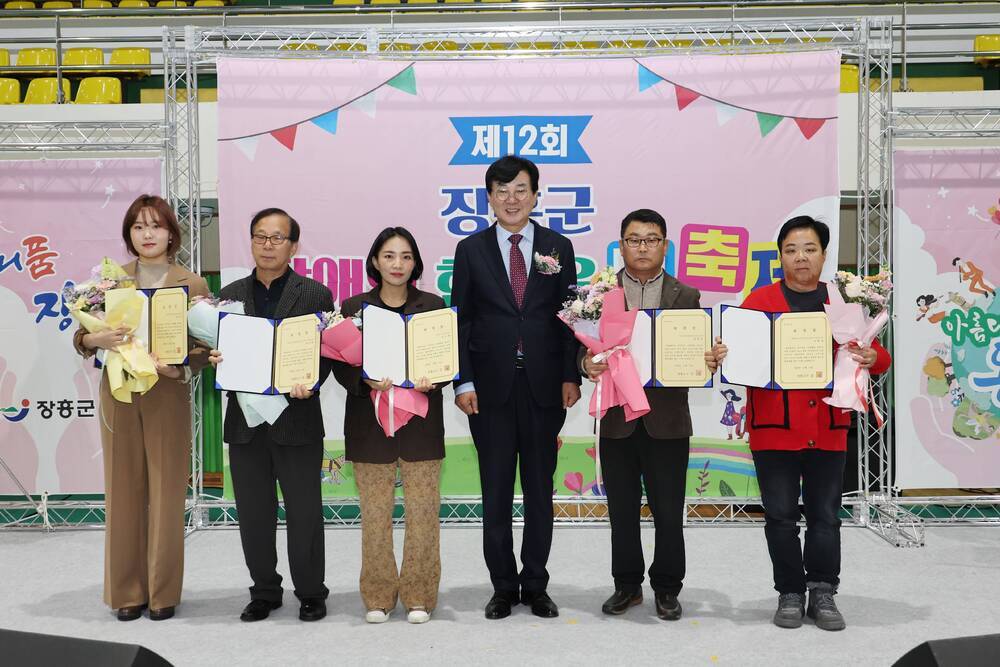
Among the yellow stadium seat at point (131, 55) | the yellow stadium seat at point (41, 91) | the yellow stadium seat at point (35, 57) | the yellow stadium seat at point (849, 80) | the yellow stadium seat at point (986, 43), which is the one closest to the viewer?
the yellow stadium seat at point (849, 80)

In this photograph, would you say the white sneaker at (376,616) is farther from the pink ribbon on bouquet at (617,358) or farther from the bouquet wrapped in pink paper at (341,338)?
the pink ribbon on bouquet at (617,358)

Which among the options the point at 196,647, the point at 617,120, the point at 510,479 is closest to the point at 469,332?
the point at 510,479

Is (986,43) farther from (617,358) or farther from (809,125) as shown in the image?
(617,358)

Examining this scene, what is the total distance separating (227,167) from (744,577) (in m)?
3.50

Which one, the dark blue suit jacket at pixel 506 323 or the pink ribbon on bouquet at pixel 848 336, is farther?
the dark blue suit jacket at pixel 506 323

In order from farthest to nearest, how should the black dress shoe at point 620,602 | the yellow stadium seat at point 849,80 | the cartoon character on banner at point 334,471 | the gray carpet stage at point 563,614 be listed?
the yellow stadium seat at point 849,80 < the cartoon character on banner at point 334,471 < the black dress shoe at point 620,602 < the gray carpet stage at point 563,614

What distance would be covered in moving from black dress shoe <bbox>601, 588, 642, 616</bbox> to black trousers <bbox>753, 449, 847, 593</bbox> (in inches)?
22.2

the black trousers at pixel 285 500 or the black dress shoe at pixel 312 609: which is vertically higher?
the black trousers at pixel 285 500

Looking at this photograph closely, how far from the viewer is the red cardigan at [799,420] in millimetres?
3113

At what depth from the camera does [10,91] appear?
8531mm

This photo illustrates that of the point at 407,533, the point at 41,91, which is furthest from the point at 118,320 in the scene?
the point at 41,91

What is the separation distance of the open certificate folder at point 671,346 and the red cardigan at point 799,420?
0.25 m

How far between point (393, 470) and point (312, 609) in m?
0.62

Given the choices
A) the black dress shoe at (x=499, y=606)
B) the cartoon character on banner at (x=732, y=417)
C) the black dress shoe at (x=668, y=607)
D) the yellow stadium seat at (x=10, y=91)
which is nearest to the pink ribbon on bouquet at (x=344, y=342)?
the black dress shoe at (x=499, y=606)
